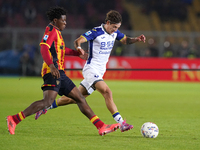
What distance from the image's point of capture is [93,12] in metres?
27.1

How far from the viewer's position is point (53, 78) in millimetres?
5766

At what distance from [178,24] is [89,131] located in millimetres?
23809

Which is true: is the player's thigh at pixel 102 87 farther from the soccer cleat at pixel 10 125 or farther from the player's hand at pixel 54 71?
the soccer cleat at pixel 10 125

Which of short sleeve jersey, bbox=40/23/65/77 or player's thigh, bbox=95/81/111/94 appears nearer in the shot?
short sleeve jersey, bbox=40/23/65/77

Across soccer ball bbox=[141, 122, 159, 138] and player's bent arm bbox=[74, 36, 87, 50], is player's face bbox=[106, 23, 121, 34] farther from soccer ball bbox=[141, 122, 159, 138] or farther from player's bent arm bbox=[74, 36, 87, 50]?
soccer ball bbox=[141, 122, 159, 138]

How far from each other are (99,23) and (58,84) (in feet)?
62.2

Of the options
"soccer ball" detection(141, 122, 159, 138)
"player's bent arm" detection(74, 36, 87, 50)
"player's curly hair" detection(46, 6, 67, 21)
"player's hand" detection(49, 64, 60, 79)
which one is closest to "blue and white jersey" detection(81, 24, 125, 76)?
"player's bent arm" detection(74, 36, 87, 50)

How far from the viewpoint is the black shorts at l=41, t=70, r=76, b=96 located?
18.9ft

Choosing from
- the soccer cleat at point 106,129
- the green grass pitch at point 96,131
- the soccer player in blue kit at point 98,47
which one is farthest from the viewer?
the soccer player in blue kit at point 98,47

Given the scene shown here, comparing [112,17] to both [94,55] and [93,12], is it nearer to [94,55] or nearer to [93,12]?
[94,55]

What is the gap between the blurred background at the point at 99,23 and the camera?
21.0 metres

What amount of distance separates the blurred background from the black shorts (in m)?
14.4

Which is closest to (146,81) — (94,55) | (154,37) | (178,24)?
(154,37)

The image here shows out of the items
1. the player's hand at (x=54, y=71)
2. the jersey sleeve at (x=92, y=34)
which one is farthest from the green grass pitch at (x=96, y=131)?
the jersey sleeve at (x=92, y=34)
